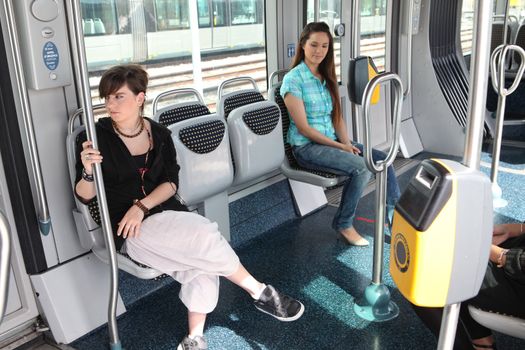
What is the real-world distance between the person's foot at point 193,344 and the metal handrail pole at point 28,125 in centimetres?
85

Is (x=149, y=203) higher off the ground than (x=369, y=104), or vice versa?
(x=369, y=104)

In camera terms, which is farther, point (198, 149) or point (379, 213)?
point (198, 149)

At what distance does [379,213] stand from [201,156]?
0.98 metres

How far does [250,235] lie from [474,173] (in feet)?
9.52

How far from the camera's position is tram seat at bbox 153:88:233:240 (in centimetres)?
285

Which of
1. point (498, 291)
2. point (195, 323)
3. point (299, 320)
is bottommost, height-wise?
point (299, 320)

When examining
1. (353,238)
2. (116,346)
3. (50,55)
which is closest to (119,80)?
(50,55)

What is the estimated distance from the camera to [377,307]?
9.28 feet

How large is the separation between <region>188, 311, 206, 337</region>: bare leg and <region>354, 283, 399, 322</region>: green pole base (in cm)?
84

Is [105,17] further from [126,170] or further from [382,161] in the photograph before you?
[382,161]

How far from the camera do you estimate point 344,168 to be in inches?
136

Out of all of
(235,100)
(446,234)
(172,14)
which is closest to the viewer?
(446,234)

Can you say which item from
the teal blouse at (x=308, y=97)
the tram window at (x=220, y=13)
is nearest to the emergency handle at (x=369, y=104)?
the teal blouse at (x=308, y=97)

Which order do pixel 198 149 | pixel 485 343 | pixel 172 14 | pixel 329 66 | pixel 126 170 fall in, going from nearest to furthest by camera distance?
pixel 485 343
pixel 126 170
pixel 198 149
pixel 172 14
pixel 329 66
